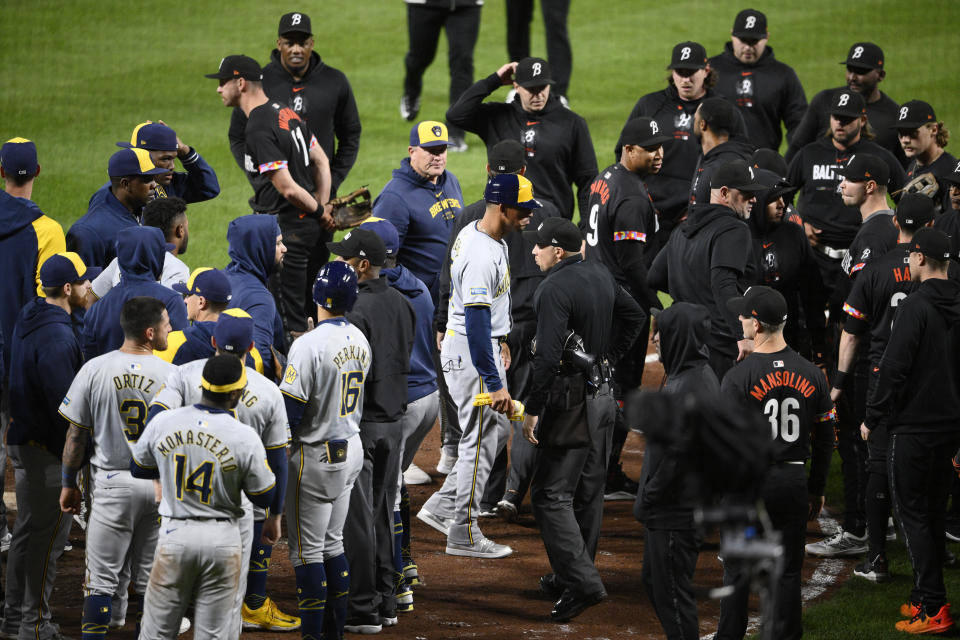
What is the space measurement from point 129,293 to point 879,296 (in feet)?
12.5

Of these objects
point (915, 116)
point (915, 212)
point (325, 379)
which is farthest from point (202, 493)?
point (915, 116)

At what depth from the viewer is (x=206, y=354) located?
5.35 m

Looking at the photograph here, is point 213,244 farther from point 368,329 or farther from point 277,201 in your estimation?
point 368,329

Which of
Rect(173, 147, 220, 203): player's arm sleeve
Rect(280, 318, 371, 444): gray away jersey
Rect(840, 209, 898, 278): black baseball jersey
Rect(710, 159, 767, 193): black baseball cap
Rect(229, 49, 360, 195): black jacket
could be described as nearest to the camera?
Rect(280, 318, 371, 444): gray away jersey

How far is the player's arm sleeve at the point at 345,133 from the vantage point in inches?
363

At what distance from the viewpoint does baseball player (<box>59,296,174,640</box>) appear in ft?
16.8

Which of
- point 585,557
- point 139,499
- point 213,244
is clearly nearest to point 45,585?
point 139,499

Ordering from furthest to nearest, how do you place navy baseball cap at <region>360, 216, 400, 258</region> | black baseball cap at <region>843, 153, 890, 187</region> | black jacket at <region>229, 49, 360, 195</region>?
black jacket at <region>229, 49, 360, 195</region>, black baseball cap at <region>843, 153, 890, 187</region>, navy baseball cap at <region>360, 216, 400, 258</region>

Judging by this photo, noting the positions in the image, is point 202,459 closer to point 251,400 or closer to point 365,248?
point 251,400

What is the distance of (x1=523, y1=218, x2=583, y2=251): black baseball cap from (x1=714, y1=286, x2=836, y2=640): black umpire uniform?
40.2 inches

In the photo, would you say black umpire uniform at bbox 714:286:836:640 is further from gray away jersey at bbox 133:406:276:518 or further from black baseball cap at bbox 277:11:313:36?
black baseball cap at bbox 277:11:313:36

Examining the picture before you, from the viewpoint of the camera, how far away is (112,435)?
5176 millimetres

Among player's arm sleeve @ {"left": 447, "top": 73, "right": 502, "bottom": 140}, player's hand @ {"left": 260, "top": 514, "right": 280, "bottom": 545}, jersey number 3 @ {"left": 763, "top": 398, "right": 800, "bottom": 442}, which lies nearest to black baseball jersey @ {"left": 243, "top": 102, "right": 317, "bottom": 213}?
player's arm sleeve @ {"left": 447, "top": 73, "right": 502, "bottom": 140}

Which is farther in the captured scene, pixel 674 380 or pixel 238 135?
pixel 238 135
